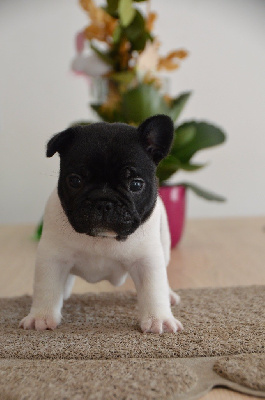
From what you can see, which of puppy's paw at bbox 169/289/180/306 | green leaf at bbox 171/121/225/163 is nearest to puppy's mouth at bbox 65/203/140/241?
puppy's paw at bbox 169/289/180/306

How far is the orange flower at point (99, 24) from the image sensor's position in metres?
1.88

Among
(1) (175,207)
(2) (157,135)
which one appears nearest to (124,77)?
(1) (175,207)

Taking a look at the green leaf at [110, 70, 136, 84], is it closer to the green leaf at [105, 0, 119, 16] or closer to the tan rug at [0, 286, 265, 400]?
the green leaf at [105, 0, 119, 16]

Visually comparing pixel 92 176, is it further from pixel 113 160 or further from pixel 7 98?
pixel 7 98

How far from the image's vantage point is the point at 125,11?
1.80 m

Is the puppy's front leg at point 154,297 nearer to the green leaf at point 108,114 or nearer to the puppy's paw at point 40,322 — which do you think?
the puppy's paw at point 40,322

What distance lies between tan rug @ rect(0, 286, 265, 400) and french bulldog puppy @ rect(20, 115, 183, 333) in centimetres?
7

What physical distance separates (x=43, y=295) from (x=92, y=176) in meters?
0.28

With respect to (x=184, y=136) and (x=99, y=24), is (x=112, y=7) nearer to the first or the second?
(x=99, y=24)

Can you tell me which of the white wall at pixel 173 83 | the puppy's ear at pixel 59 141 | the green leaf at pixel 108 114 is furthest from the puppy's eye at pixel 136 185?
the white wall at pixel 173 83

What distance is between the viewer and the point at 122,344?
925mm

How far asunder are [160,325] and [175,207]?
0.93 m

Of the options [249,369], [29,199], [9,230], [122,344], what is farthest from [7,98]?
[249,369]

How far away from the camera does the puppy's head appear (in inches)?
36.7
